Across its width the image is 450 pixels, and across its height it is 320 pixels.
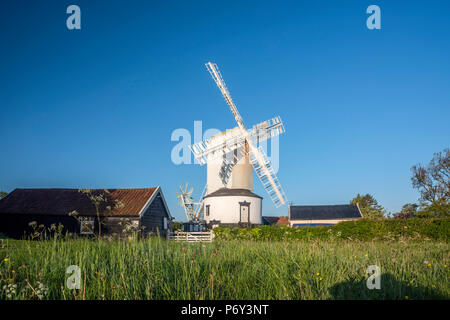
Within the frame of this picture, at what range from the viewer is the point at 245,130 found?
34562mm

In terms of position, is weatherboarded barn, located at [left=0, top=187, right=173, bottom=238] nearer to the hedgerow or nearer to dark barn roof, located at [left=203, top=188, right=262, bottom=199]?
dark barn roof, located at [left=203, top=188, right=262, bottom=199]

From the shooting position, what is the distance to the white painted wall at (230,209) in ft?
100

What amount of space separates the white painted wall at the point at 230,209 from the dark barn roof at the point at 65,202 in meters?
8.85

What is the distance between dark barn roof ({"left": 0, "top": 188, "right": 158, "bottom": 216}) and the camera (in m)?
22.6

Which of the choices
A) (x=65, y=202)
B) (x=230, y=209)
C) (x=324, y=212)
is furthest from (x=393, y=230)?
(x=324, y=212)

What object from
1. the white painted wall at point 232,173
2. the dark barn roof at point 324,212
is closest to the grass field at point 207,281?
the white painted wall at point 232,173

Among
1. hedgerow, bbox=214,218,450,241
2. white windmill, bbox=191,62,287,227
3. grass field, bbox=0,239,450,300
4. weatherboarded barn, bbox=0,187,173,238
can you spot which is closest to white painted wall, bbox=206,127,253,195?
white windmill, bbox=191,62,287,227

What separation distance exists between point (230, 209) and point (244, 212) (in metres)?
1.49

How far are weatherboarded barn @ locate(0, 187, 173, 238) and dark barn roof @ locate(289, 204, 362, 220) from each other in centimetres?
2088

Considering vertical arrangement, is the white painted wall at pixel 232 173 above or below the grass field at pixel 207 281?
above

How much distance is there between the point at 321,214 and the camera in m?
39.4

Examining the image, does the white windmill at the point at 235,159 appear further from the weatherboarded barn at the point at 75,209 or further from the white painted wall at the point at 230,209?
the weatherboarded barn at the point at 75,209

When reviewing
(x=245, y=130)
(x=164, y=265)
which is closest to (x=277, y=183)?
(x=245, y=130)
